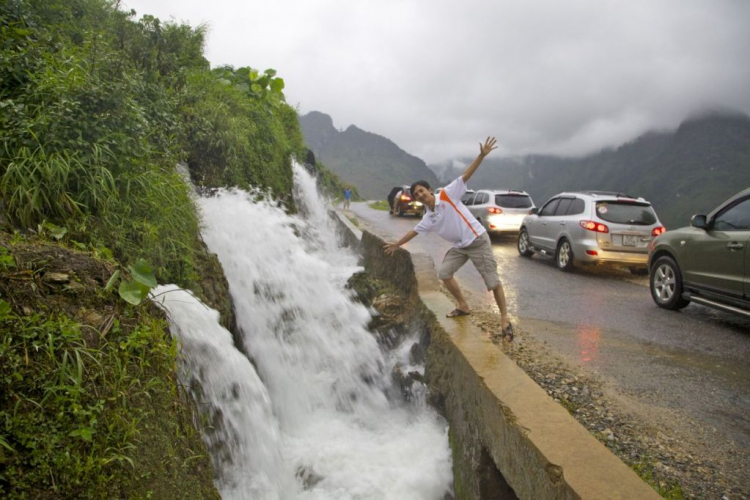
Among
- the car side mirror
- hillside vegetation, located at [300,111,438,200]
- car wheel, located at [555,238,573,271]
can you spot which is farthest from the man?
hillside vegetation, located at [300,111,438,200]

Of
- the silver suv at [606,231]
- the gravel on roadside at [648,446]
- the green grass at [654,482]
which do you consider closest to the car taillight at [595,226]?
the silver suv at [606,231]

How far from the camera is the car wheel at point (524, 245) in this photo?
39.3 feet

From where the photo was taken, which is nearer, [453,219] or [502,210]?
[453,219]

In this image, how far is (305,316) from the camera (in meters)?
6.52

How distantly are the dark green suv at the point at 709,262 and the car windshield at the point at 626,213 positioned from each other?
232cm

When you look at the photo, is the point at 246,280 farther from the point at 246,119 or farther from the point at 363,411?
the point at 246,119

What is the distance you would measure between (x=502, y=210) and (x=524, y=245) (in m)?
3.07

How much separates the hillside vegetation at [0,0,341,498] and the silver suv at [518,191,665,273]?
740 cm

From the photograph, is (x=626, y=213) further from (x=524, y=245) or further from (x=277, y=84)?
(x=277, y=84)

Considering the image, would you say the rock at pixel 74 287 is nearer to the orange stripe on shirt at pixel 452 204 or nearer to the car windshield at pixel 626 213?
the orange stripe on shirt at pixel 452 204

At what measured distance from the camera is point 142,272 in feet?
8.89

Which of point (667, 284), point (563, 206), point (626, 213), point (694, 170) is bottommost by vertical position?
point (667, 284)

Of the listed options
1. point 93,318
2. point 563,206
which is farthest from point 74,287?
point 563,206

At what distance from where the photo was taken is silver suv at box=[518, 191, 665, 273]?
30.5ft
